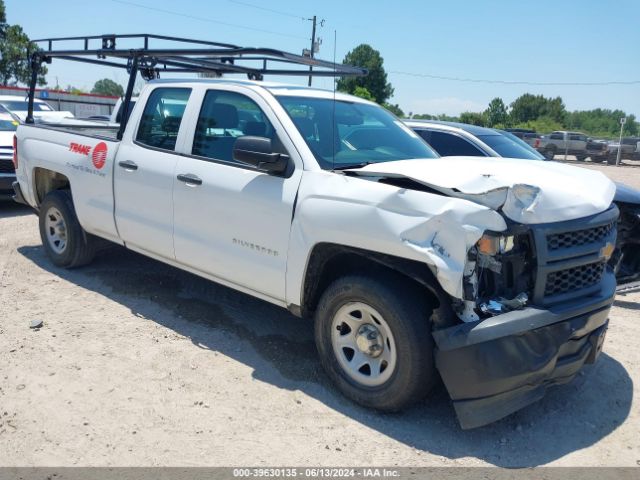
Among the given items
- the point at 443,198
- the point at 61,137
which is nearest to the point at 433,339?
the point at 443,198

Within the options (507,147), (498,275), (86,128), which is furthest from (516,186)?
(86,128)

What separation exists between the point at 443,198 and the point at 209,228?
76.3 inches

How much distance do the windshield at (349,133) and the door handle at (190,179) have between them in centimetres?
88

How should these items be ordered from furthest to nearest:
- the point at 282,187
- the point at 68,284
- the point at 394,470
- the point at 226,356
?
the point at 68,284 → the point at 226,356 → the point at 282,187 → the point at 394,470

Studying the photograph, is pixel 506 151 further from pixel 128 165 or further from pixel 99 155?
pixel 99 155

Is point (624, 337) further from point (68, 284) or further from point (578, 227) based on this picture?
point (68, 284)

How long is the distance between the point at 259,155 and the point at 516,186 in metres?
1.61

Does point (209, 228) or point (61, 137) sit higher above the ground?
point (61, 137)

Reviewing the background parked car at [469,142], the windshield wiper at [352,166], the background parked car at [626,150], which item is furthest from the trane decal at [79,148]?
the background parked car at [626,150]

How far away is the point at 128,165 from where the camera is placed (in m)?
4.93

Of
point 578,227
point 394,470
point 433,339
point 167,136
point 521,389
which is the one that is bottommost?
point 394,470

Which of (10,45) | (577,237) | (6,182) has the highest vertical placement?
(10,45)

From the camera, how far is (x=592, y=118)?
8694 centimetres

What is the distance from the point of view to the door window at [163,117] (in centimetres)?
474
